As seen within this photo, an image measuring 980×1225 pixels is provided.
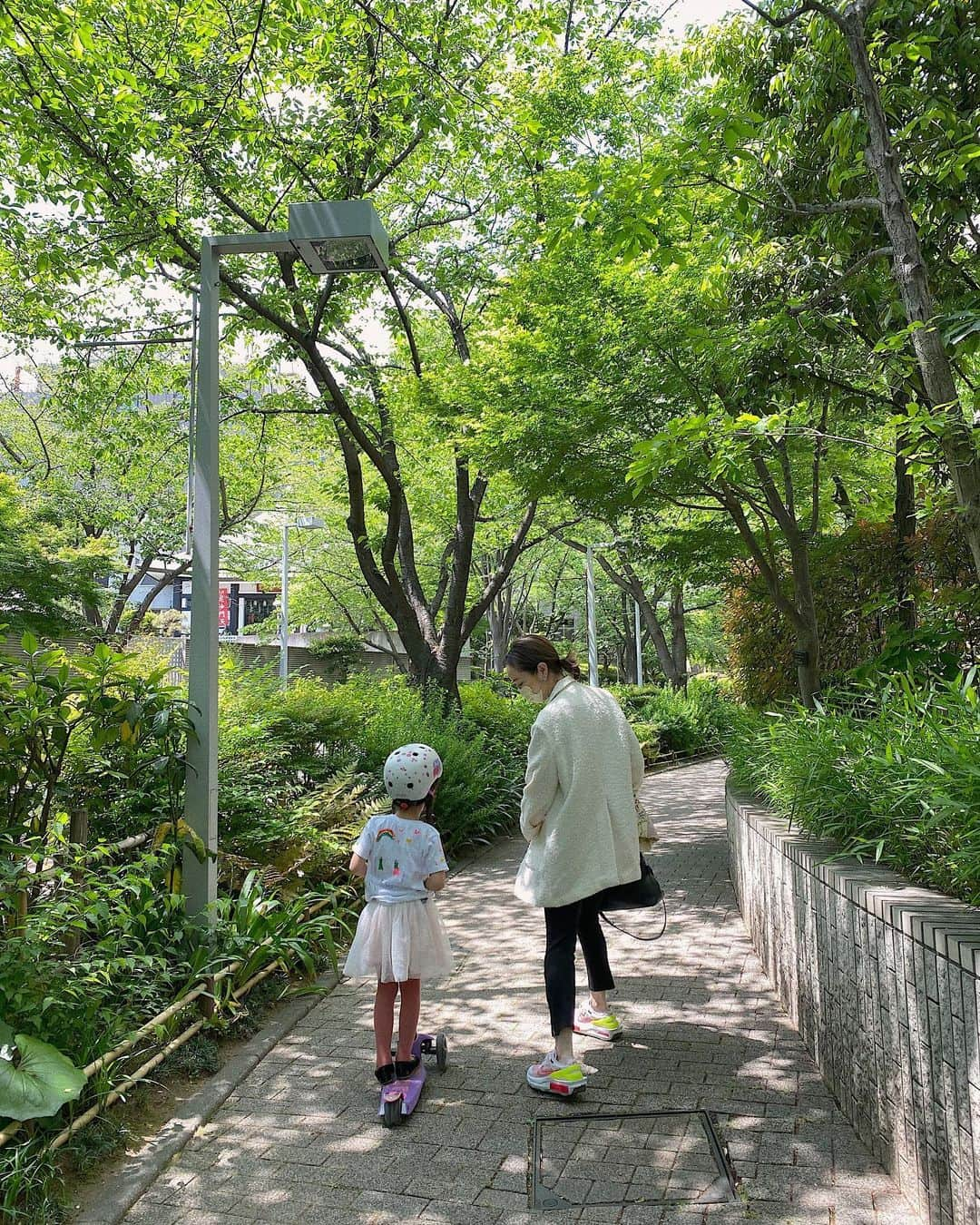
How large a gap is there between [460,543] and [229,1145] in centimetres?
1051

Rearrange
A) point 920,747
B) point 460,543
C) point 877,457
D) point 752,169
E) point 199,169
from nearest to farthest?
point 920,747 < point 752,169 < point 199,169 < point 877,457 < point 460,543

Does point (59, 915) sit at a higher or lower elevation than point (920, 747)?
lower

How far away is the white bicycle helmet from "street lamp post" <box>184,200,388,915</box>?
136cm

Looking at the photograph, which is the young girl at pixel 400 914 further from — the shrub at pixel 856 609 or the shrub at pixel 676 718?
the shrub at pixel 676 718

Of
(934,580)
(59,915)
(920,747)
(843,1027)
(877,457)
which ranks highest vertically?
(877,457)

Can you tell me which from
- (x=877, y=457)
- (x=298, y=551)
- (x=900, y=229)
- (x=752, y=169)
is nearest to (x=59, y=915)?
(x=900, y=229)

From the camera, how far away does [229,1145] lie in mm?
3680

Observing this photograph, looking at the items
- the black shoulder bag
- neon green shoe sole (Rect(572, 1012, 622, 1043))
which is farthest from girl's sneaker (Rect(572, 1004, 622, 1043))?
the black shoulder bag

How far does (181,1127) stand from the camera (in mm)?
3793

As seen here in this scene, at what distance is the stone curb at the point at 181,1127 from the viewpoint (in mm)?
3227

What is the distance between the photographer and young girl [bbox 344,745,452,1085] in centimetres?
399

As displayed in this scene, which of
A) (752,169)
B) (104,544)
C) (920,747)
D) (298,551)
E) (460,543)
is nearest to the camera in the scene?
(920,747)

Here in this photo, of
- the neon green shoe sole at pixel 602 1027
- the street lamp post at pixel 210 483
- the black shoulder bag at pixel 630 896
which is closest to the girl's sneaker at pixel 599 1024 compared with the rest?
the neon green shoe sole at pixel 602 1027

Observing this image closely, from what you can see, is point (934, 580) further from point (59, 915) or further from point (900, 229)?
point (59, 915)
